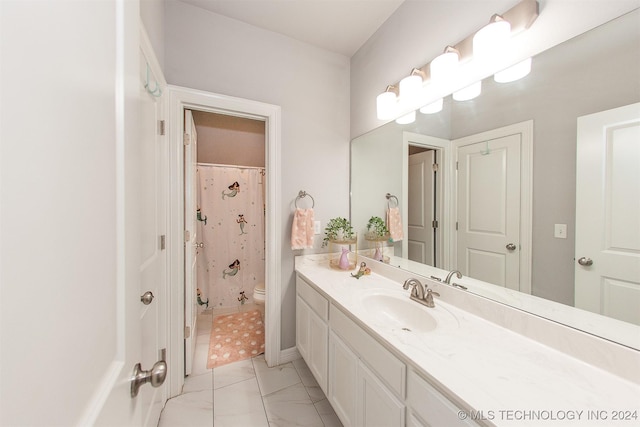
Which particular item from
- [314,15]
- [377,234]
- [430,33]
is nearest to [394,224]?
[377,234]

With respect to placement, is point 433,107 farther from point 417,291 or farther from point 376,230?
point 417,291

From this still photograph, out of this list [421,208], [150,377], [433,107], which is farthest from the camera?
[421,208]

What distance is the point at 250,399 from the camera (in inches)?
61.2

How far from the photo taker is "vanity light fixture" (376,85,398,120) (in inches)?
64.4

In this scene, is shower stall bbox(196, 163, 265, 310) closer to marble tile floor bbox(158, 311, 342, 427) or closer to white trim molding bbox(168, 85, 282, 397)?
marble tile floor bbox(158, 311, 342, 427)

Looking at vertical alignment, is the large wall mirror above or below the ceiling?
below

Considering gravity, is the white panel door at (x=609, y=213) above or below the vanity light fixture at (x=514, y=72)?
below

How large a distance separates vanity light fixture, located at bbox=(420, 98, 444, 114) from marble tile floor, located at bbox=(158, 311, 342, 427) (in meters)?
1.87

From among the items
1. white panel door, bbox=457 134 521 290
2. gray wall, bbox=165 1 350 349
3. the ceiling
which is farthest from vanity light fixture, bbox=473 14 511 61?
gray wall, bbox=165 1 350 349

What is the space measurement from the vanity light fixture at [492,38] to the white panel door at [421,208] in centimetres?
49

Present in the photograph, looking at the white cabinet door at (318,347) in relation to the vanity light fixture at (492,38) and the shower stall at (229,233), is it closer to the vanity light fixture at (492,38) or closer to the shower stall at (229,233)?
the vanity light fixture at (492,38)

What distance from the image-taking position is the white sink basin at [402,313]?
42.6 inches

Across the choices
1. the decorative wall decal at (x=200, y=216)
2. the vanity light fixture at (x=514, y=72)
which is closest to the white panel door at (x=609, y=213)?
the vanity light fixture at (x=514, y=72)

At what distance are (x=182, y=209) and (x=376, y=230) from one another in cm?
137
